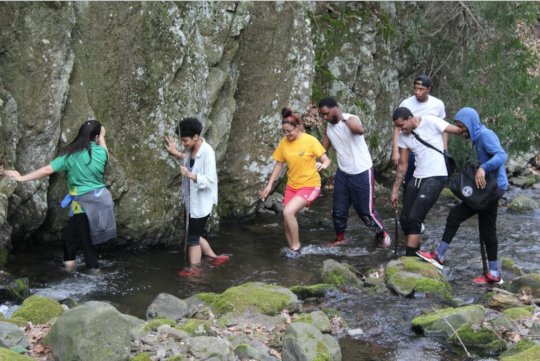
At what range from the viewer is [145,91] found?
407 inches

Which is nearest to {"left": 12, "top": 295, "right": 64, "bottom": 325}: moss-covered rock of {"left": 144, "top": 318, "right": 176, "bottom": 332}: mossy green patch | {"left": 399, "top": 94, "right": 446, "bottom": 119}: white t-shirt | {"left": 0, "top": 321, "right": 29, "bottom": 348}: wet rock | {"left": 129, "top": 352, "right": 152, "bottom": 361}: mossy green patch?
{"left": 0, "top": 321, "right": 29, "bottom": 348}: wet rock

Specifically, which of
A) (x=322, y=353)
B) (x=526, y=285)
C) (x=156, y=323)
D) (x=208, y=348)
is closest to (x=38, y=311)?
(x=156, y=323)

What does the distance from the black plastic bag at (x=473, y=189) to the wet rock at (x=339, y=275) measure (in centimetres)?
167

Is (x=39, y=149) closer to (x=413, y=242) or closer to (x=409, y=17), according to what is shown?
(x=413, y=242)

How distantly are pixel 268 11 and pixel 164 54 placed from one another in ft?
11.0

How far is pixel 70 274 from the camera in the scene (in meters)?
9.35

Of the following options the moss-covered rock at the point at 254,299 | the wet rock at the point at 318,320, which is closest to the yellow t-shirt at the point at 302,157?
the moss-covered rock at the point at 254,299

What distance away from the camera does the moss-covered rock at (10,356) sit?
5.24 m

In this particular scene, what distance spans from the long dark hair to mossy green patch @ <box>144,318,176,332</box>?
2.95 metres

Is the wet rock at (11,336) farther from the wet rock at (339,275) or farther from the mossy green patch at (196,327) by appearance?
the wet rock at (339,275)

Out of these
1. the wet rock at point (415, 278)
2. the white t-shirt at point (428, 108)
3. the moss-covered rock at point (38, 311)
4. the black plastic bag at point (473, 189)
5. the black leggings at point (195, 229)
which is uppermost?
the white t-shirt at point (428, 108)

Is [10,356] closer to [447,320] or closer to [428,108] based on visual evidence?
[447,320]

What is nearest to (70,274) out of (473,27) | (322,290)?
(322,290)

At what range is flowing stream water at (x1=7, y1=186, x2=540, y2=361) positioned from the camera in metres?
7.57
